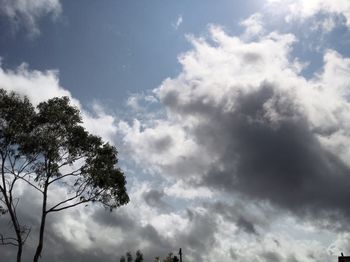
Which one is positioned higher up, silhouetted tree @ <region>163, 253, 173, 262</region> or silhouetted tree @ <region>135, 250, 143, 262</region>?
silhouetted tree @ <region>135, 250, 143, 262</region>

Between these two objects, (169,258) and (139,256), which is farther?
(139,256)

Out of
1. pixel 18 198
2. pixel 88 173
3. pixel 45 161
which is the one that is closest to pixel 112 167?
pixel 88 173

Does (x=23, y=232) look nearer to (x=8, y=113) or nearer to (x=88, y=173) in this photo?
(x=88, y=173)

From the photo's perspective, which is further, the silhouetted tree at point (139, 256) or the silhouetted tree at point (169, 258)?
the silhouetted tree at point (139, 256)

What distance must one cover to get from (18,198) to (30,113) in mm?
6945

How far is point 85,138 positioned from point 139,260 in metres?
99.4

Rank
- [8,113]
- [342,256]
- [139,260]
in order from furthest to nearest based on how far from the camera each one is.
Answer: [139,260] → [342,256] → [8,113]

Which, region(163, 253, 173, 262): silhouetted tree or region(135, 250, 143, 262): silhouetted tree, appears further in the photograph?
region(135, 250, 143, 262): silhouetted tree

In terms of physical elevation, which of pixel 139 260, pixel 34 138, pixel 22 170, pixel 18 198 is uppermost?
pixel 139 260

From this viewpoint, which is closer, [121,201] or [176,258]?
[121,201]

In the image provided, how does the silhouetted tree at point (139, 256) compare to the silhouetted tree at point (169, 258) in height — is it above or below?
above

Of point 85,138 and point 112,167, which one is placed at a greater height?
point 85,138

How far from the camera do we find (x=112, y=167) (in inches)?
1257

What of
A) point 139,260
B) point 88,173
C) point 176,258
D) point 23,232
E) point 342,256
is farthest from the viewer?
point 139,260
